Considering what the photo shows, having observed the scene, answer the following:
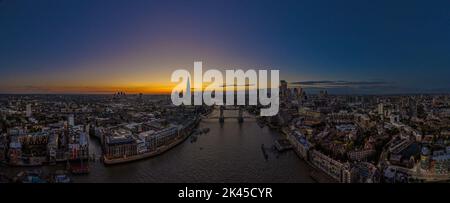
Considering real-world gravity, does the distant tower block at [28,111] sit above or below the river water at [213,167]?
above

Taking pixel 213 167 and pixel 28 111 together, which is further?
pixel 28 111

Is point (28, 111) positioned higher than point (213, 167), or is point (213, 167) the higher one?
point (28, 111)

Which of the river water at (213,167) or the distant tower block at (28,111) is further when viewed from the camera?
the distant tower block at (28,111)

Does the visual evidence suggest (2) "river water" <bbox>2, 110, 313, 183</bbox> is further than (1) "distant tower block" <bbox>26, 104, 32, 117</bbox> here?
No

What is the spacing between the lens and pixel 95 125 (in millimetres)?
6598

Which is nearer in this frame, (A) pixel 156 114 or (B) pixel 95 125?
(B) pixel 95 125

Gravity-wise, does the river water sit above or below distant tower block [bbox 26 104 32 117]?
below

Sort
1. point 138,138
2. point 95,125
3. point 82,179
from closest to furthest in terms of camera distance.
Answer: point 82,179 → point 138,138 → point 95,125
